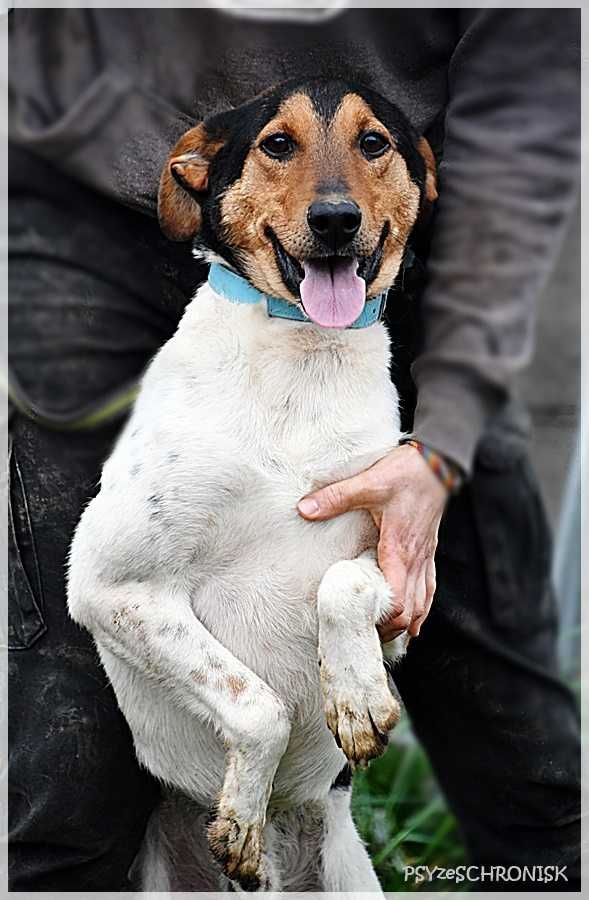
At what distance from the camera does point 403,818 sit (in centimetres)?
348

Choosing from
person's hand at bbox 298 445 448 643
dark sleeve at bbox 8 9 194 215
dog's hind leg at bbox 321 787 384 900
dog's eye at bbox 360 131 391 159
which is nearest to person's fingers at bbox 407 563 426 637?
person's hand at bbox 298 445 448 643

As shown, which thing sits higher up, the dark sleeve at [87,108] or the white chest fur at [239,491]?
the dark sleeve at [87,108]

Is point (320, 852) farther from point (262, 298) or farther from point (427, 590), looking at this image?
point (262, 298)

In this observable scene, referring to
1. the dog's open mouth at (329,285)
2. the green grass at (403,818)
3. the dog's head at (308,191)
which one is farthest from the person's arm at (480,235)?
the green grass at (403,818)

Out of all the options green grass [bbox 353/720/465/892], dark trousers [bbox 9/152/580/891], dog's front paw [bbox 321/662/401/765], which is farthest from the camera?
green grass [bbox 353/720/465/892]

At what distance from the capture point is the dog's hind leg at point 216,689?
2258 mm

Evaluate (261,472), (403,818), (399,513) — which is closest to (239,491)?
(261,472)

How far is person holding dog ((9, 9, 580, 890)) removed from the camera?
2.44 m

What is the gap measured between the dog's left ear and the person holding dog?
0.03 m

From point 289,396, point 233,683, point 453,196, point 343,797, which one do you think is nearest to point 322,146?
point 453,196

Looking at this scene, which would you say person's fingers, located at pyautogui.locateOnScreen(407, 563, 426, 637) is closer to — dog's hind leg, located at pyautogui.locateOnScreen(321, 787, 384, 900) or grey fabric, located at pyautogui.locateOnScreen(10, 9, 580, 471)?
grey fabric, located at pyautogui.locateOnScreen(10, 9, 580, 471)

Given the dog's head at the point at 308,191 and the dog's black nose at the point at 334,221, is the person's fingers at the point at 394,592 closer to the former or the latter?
the dog's head at the point at 308,191

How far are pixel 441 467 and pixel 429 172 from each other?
600 mm

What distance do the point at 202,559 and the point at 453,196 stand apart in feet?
2.91
